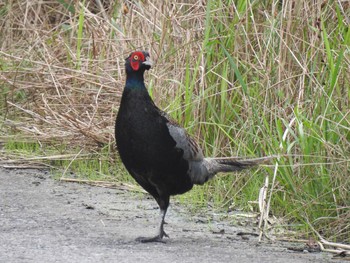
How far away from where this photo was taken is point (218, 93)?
7016 mm

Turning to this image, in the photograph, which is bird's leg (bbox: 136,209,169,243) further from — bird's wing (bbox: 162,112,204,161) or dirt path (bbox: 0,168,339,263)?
bird's wing (bbox: 162,112,204,161)

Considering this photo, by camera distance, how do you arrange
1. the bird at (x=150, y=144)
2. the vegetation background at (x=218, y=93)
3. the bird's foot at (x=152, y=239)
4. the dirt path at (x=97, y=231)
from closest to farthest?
the dirt path at (x=97, y=231), the bird's foot at (x=152, y=239), the bird at (x=150, y=144), the vegetation background at (x=218, y=93)

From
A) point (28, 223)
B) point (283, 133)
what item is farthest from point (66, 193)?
point (283, 133)

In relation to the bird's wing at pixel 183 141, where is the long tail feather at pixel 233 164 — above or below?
below

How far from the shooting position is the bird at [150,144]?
5613 mm

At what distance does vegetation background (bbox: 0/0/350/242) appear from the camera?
597 centimetres

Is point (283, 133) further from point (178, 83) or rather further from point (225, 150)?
point (178, 83)

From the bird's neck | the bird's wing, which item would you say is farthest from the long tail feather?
the bird's neck

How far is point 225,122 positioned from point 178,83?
1.67ft

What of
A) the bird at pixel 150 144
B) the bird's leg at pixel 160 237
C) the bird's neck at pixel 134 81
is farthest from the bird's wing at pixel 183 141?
the bird's leg at pixel 160 237

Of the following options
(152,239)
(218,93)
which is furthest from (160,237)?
(218,93)

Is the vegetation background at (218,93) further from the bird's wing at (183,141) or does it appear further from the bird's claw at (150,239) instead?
the bird's claw at (150,239)

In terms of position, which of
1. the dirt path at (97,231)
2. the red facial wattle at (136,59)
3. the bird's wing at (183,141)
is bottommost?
the dirt path at (97,231)

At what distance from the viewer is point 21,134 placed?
8.13m
